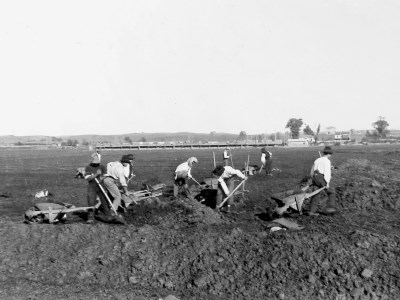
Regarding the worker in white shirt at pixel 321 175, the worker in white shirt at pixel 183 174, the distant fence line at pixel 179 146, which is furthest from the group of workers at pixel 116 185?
the distant fence line at pixel 179 146

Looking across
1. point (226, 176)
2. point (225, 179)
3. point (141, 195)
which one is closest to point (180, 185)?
point (141, 195)

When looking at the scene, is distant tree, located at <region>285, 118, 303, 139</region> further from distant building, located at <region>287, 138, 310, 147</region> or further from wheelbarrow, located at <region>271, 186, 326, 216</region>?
wheelbarrow, located at <region>271, 186, 326, 216</region>

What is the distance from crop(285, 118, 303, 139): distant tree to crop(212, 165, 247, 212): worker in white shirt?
15529 cm

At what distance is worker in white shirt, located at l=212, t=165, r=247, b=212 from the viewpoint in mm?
12672

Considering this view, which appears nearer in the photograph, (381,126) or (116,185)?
Result: (116,185)

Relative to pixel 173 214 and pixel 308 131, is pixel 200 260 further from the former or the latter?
pixel 308 131

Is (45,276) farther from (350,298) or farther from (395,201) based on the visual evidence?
(395,201)

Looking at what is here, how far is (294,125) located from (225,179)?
15631 cm

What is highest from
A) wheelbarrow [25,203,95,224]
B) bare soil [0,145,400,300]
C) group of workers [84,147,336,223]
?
group of workers [84,147,336,223]

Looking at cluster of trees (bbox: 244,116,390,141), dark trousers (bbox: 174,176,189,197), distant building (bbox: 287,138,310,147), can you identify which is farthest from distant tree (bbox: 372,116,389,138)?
dark trousers (bbox: 174,176,189,197)

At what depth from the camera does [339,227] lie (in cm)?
1067

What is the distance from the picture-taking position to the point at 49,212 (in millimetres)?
11312

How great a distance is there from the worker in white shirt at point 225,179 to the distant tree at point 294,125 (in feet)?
509

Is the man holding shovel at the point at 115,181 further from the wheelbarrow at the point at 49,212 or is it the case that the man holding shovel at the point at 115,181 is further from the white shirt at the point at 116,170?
the wheelbarrow at the point at 49,212
